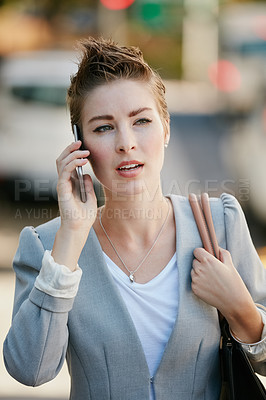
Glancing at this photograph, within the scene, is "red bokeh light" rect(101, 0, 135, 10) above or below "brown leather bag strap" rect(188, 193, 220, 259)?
above

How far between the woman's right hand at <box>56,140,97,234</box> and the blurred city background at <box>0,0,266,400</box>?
2.13 feet

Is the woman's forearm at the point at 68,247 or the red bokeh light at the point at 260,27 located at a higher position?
the red bokeh light at the point at 260,27

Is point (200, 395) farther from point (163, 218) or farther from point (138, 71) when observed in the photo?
point (138, 71)

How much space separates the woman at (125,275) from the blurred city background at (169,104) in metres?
0.49

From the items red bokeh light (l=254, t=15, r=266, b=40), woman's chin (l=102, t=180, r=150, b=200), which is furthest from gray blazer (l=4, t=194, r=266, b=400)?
red bokeh light (l=254, t=15, r=266, b=40)

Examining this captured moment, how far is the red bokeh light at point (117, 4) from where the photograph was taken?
1920cm

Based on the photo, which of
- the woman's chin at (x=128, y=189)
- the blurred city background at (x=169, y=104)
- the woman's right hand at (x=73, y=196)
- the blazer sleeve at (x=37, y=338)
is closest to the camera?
the blazer sleeve at (x=37, y=338)

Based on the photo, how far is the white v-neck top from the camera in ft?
7.54

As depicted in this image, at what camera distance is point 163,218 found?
8.38 ft

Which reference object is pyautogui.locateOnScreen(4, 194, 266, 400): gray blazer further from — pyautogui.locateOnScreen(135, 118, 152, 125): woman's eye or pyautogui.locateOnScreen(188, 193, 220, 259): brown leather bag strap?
pyautogui.locateOnScreen(135, 118, 152, 125): woman's eye

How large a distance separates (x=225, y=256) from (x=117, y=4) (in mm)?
17909

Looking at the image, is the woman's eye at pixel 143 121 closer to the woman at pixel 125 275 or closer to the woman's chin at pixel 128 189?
the woman at pixel 125 275

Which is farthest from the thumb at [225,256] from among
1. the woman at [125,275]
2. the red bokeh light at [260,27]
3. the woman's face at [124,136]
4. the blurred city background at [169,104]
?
the red bokeh light at [260,27]

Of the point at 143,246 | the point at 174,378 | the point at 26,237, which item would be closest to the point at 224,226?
the point at 143,246
